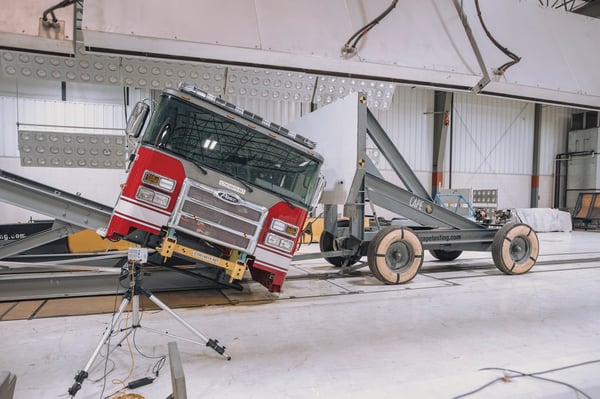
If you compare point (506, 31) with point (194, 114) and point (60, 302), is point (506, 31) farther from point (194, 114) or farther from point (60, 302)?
point (60, 302)

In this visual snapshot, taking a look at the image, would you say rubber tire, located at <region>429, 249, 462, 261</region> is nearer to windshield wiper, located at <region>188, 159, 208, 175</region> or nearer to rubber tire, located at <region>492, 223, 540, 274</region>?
rubber tire, located at <region>492, 223, 540, 274</region>

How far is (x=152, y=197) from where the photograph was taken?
388cm

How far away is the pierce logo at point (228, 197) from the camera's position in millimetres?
4085

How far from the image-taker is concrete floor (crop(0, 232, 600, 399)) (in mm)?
2494

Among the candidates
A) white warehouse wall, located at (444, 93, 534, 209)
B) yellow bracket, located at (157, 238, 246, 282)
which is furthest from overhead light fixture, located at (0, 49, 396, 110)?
white warehouse wall, located at (444, 93, 534, 209)

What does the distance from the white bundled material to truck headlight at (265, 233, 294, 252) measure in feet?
50.4

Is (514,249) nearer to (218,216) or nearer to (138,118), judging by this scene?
(218,216)

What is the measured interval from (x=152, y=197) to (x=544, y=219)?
59.6 ft

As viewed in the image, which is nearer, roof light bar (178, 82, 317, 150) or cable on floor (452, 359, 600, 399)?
cable on floor (452, 359, 600, 399)

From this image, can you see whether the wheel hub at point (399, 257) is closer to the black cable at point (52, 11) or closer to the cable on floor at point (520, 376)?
the cable on floor at point (520, 376)

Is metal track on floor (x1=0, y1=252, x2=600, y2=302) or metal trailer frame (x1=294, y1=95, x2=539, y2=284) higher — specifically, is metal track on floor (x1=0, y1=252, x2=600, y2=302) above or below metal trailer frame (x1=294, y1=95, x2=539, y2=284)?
below

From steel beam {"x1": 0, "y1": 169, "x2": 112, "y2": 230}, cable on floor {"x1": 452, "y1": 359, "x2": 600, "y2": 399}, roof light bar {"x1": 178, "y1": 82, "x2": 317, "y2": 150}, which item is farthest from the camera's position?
steel beam {"x1": 0, "y1": 169, "x2": 112, "y2": 230}

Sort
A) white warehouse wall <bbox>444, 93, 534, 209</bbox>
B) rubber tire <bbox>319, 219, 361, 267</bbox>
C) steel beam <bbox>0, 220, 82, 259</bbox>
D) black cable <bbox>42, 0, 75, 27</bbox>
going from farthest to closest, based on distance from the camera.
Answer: white warehouse wall <bbox>444, 93, 534, 209</bbox>
rubber tire <bbox>319, 219, 361, 267</bbox>
steel beam <bbox>0, 220, 82, 259</bbox>
black cable <bbox>42, 0, 75, 27</bbox>

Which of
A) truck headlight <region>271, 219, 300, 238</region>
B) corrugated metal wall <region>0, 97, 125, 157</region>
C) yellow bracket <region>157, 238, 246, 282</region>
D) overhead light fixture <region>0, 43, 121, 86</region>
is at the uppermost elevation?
corrugated metal wall <region>0, 97, 125, 157</region>
